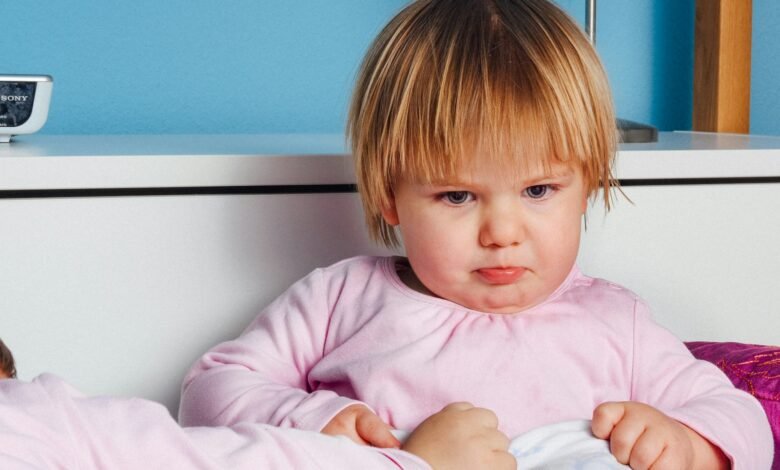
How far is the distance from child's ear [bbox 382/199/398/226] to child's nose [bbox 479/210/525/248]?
10 cm

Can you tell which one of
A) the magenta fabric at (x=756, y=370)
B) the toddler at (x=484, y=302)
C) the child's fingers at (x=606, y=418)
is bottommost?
the magenta fabric at (x=756, y=370)

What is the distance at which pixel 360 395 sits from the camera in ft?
2.76

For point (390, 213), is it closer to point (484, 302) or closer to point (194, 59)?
point (484, 302)

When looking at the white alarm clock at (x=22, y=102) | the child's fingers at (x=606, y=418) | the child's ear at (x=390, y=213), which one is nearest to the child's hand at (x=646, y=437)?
the child's fingers at (x=606, y=418)

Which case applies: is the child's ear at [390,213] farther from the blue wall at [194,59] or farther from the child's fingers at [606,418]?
the blue wall at [194,59]

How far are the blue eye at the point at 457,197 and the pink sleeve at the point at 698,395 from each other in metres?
0.18

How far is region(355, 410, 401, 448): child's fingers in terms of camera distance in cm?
76

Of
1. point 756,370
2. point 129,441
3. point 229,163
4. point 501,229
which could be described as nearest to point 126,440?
point 129,441

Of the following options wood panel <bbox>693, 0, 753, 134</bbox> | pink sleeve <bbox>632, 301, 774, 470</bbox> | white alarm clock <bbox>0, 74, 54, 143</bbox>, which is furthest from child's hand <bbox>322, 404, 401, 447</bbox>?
wood panel <bbox>693, 0, 753, 134</bbox>

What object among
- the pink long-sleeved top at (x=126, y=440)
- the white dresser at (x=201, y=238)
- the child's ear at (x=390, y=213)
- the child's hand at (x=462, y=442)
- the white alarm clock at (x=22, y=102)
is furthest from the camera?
the white alarm clock at (x=22, y=102)

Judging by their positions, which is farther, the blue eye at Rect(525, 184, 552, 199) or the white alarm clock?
the white alarm clock

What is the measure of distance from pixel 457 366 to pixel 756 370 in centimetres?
28

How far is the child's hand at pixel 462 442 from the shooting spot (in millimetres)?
729

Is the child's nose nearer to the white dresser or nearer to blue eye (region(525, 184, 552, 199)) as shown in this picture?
blue eye (region(525, 184, 552, 199))
